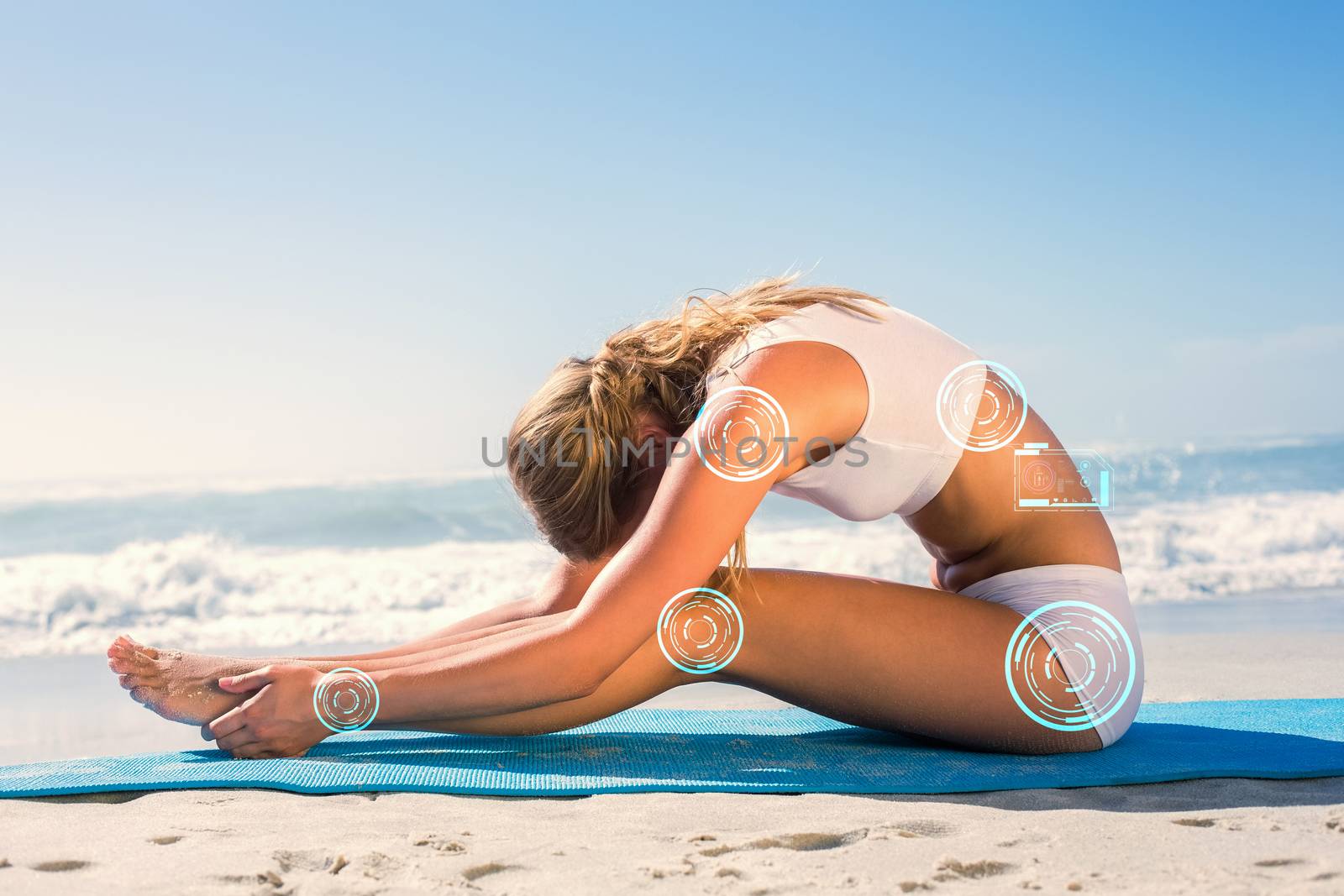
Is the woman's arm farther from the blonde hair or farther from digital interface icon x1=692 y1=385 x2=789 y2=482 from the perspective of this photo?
the blonde hair

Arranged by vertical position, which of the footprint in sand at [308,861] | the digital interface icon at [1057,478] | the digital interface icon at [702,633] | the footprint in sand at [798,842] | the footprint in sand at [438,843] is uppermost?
the digital interface icon at [1057,478]

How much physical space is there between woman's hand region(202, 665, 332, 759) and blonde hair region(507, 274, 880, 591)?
56cm

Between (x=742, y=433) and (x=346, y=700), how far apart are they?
0.91m

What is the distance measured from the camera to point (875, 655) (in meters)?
1.97

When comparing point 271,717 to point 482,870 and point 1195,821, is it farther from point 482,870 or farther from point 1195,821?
point 1195,821

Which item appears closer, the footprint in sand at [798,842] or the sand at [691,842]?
the sand at [691,842]

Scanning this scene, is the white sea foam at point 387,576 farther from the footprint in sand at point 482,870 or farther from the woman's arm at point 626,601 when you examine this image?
the footprint in sand at point 482,870

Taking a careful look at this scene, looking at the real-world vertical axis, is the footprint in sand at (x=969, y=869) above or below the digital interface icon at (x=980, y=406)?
below

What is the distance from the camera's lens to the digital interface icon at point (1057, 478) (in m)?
2.01

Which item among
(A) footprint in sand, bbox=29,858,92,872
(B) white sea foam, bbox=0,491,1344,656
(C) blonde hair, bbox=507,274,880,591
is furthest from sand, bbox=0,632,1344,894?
(B) white sea foam, bbox=0,491,1344,656

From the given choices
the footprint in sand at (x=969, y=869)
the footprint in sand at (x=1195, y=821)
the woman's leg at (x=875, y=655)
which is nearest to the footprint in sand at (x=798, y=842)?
the footprint in sand at (x=969, y=869)

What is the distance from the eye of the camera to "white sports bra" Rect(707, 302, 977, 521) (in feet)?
6.00

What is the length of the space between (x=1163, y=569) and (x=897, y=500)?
20.6 ft

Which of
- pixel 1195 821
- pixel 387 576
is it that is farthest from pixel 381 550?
pixel 1195 821
